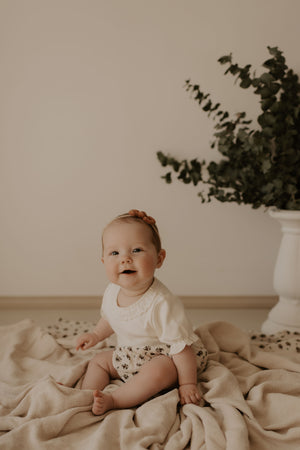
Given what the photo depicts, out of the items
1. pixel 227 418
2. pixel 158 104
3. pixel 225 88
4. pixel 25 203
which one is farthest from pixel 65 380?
pixel 225 88

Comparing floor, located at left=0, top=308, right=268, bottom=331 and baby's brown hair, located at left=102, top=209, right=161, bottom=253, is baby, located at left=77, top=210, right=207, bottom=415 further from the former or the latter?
floor, located at left=0, top=308, right=268, bottom=331

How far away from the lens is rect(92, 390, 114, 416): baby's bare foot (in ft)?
3.69

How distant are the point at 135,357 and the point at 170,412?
19 cm

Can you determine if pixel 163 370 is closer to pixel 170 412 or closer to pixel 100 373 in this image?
pixel 170 412

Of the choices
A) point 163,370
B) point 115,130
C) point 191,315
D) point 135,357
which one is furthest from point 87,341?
point 115,130

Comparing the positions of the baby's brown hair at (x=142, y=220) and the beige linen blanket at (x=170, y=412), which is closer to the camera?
the beige linen blanket at (x=170, y=412)

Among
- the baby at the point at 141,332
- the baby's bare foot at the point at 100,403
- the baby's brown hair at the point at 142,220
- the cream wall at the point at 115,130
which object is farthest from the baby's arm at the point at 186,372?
the cream wall at the point at 115,130

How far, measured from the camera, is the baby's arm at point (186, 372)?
1174 millimetres

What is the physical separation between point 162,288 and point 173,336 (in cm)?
15

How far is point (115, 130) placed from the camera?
2.06 m

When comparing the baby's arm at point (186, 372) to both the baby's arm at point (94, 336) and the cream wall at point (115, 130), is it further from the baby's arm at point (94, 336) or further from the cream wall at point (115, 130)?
the cream wall at point (115, 130)

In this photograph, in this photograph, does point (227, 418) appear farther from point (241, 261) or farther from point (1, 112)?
point (1, 112)

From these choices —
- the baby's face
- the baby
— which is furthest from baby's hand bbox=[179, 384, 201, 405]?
the baby's face

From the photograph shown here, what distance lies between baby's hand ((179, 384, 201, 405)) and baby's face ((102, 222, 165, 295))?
0.29 m
